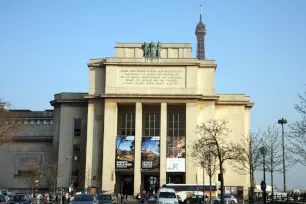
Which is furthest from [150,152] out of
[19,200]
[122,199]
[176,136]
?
[19,200]

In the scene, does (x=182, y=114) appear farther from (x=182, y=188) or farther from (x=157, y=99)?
(x=182, y=188)

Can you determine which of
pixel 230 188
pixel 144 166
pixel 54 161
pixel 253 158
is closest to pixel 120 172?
pixel 144 166

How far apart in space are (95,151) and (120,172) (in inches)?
211

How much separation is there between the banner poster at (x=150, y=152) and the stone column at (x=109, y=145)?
179 inches

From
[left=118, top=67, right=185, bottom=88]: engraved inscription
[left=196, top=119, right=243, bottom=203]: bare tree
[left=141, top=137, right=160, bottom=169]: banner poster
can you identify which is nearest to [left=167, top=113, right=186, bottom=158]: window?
[left=141, top=137, right=160, bottom=169]: banner poster

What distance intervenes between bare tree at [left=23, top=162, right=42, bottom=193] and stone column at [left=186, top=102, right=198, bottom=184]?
2577 cm

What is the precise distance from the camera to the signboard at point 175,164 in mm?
77438

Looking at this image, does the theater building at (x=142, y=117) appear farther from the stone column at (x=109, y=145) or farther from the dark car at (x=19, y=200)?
the dark car at (x=19, y=200)

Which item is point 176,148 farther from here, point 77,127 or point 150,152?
point 77,127

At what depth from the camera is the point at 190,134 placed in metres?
78.2

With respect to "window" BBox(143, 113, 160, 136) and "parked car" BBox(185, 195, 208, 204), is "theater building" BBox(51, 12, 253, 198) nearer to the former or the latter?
"window" BBox(143, 113, 160, 136)

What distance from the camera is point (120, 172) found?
3189 inches

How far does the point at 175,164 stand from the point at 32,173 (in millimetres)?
25888

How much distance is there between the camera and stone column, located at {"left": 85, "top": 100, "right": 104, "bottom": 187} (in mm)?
79000
